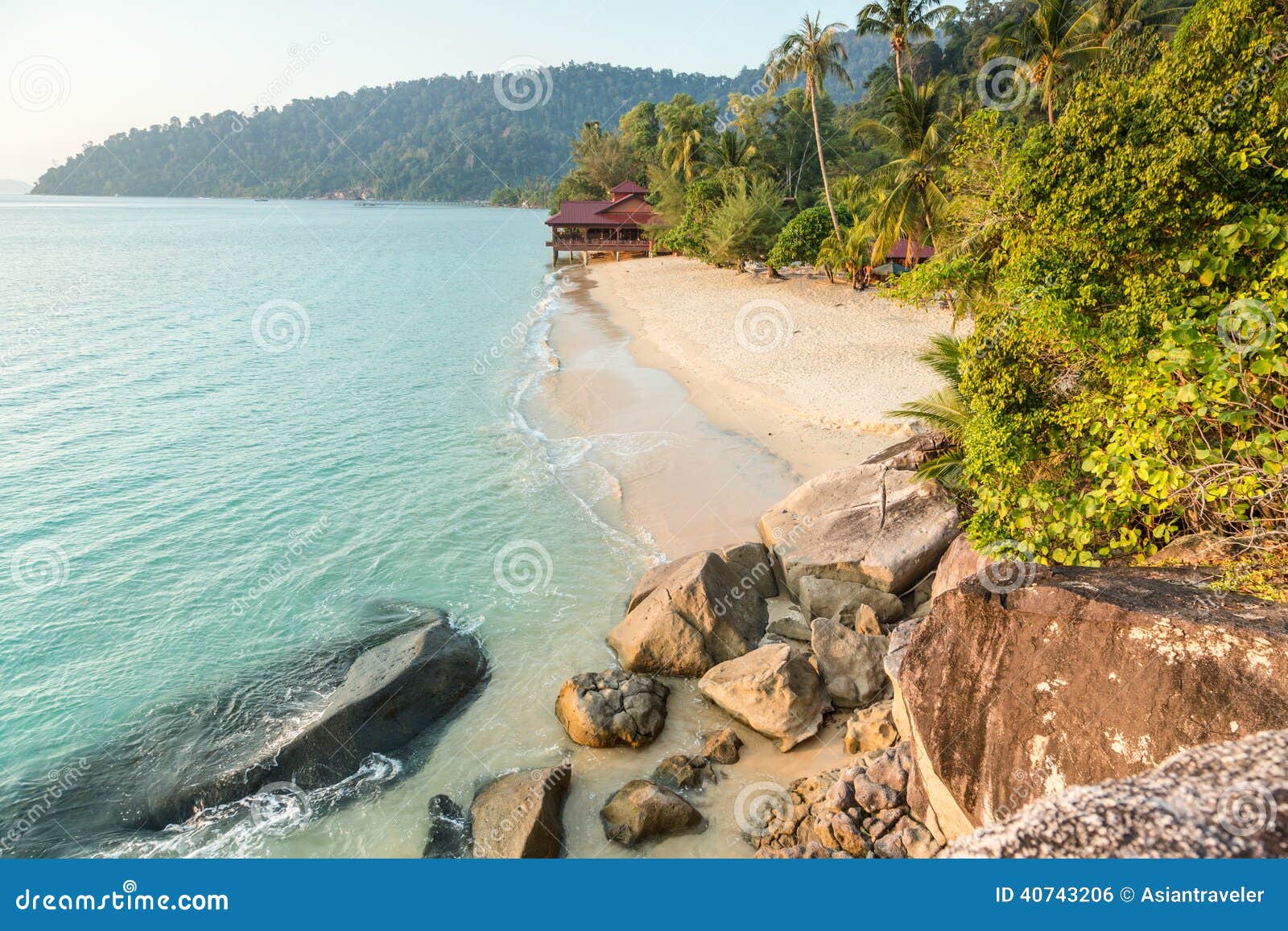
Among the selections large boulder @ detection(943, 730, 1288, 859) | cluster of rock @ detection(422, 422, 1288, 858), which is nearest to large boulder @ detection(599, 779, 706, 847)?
cluster of rock @ detection(422, 422, 1288, 858)

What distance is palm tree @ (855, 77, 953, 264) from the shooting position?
29328 millimetres

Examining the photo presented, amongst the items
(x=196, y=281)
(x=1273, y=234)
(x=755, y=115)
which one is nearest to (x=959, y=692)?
(x=1273, y=234)

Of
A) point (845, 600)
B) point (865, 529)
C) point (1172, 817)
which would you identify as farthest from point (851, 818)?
point (865, 529)

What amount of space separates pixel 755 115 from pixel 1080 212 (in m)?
58.5

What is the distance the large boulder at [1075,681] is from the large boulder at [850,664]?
2864 mm

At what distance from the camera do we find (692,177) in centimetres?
6056

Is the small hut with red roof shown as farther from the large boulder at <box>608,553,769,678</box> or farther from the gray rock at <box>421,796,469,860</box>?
the gray rock at <box>421,796,469,860</box>

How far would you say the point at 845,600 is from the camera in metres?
12.7

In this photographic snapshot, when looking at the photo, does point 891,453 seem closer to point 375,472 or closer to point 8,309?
point 375,472

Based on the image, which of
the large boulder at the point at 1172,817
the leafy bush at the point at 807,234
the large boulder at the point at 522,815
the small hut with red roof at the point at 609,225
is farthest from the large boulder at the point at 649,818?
the small hut with red roof at the point at 609,225

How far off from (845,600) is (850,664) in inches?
64.4

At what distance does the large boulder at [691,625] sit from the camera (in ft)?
40.3

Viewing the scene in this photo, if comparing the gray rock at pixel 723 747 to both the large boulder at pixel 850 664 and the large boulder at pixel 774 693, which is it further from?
the large boulder at pixel 850 664

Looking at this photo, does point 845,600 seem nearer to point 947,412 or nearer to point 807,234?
point 947,412
